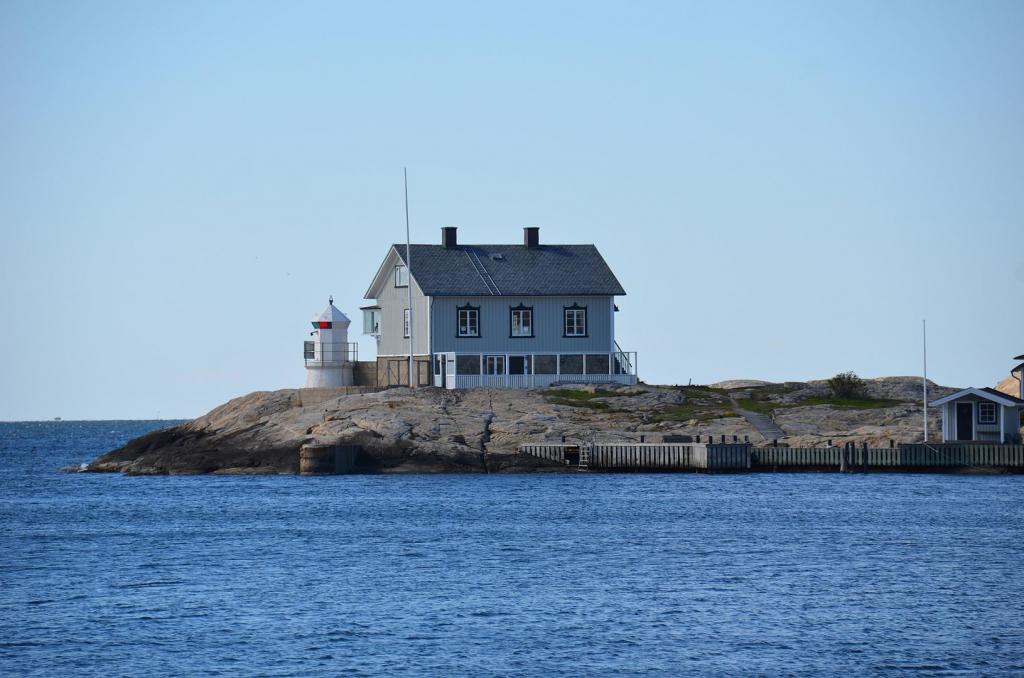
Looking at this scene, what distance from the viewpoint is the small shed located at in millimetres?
60500

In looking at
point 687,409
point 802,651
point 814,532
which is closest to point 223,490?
point 687,409

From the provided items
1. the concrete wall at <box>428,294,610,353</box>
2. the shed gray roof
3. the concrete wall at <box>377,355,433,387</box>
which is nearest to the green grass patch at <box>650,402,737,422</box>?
the concrete wall at <box>428,294,610,353</box>

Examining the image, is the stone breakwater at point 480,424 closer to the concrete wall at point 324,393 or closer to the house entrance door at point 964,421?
the concrete wall at point 324,393

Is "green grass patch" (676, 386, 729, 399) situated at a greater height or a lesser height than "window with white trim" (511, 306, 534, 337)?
lesser

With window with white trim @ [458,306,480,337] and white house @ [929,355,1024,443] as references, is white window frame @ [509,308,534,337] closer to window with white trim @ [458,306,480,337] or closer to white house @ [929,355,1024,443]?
window with white trim @ [458,306,480,337]

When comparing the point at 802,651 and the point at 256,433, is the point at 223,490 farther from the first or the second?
the point at 802,651

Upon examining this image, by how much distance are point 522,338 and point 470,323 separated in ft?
8.79

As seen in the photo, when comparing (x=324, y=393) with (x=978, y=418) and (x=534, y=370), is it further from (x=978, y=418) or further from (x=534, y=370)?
(x=978, y=418)

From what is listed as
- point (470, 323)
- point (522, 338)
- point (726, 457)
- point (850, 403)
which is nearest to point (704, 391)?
point (850, 403)

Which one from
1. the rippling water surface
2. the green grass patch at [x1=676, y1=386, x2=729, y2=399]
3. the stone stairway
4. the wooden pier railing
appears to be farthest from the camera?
the green grass patch at [x1=676, y1=386, x2=729, y2=399]

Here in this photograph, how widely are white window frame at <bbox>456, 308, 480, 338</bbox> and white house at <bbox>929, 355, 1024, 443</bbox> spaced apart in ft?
73.0

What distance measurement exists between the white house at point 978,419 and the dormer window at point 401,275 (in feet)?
87.5

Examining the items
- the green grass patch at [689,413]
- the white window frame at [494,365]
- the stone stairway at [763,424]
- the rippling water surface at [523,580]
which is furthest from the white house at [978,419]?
the white window frame at [494,365]

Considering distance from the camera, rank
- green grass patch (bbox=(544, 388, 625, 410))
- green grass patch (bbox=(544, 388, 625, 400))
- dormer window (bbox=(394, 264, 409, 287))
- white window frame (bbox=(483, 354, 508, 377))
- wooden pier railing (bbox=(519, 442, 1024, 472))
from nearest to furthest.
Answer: wooden pier railing (bbox=(519, 442, 1024, 472)) → green grass patch (bbox=(544, 388, 625, 410)) → green grass patch (bbox=(544, 388, 625, 400)) → white window frame (bbox=(483, 354, 508, 377)) → dormer window (bbox=(394, 264, 409, 287))
